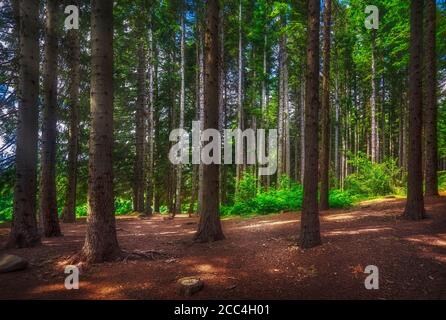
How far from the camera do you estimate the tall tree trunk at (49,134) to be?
9.73m

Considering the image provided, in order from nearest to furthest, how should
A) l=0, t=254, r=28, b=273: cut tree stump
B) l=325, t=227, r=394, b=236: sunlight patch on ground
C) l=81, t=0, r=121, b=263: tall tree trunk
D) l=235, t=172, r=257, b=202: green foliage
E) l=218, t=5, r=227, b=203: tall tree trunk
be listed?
l=0, t=254, r=28, b=273: cut tree stump, l=81, t=0, r=121, b=263: tall tree trunk, l=325, t=227, r=394, b=236: sunlight patch on ground, l=218, t=5, r=227, b=203: tall tree trunk, l=235, t=172, r=257, b=202: green foliage

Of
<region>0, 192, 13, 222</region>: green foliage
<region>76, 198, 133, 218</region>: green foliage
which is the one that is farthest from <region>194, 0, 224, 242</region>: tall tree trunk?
<region>76, 198, 133, 218</region>: green foliage

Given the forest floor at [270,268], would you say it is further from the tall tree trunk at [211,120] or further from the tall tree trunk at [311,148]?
the tall tree trunk at [211,120]

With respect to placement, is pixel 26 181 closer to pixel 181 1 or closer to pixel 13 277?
pixel 13 277

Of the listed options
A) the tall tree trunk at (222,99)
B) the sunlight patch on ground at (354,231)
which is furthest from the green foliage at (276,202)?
the sunlight patch on ground at (354,231)

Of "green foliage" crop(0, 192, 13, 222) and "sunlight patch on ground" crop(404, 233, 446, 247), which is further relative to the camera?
"green foliage" crop(0, 192, 13, 222)

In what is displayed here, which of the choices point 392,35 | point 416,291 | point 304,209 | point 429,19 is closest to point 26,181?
point 304,209

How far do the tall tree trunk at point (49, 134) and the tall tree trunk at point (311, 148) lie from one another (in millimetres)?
8236

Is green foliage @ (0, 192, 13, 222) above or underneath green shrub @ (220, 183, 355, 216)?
underneath

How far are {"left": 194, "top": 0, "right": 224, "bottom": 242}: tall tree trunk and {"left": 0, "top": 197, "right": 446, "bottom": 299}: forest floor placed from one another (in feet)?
1.65

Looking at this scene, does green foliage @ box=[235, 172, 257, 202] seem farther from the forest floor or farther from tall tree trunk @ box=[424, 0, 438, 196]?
the forest floor

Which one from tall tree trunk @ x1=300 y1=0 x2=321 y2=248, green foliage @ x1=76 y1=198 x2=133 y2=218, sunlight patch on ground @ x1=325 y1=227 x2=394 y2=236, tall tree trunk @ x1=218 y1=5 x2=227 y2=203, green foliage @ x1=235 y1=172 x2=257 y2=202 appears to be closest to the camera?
tall tree trunk @ x1=300 y1=0 x2=321 y2=248

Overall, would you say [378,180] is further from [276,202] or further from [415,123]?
[415,123]

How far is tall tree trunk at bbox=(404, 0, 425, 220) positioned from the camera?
29.1ft
